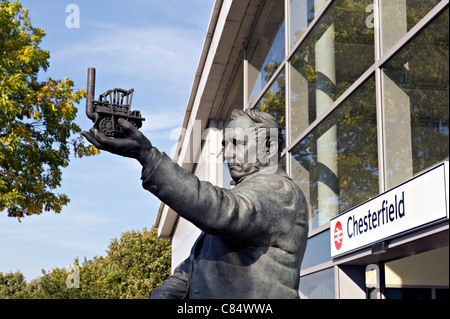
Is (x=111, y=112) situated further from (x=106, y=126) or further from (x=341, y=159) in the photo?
(x=341, y=159)

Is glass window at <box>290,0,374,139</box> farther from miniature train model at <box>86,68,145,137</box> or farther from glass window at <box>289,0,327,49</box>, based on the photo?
miniature train model at <box>86,68,145,137</box>

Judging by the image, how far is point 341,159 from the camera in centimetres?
1045

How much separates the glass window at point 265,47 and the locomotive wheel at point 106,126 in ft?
38.8

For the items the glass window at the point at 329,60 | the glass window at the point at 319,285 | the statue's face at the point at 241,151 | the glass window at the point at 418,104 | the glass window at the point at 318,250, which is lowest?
the statue's face at the point at 241,151

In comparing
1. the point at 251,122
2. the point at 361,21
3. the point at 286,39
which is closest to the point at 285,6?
the point at 286,39

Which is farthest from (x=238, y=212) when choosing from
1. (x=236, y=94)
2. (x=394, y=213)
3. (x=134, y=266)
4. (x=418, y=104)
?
(x=134, y=266)

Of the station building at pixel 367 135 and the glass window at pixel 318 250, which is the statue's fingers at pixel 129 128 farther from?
the glass window at pixel 318 250

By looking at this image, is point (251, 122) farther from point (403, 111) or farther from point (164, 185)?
point (403, 111)

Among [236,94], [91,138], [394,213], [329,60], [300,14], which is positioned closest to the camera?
[91,138]

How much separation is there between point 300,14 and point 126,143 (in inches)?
426

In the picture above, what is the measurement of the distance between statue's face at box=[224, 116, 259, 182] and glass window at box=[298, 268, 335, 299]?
766 centimetres

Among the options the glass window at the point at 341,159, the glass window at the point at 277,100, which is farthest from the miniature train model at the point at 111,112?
the glass window at the point at 277,100

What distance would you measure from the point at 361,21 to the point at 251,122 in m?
7.22

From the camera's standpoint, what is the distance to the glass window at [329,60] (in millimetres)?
9898
